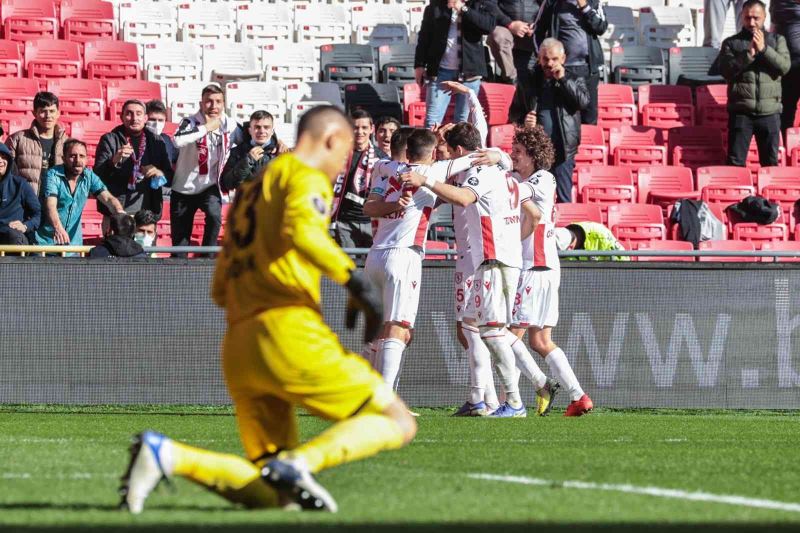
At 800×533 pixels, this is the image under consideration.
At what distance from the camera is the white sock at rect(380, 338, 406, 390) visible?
10.9 metres

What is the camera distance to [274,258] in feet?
17.2

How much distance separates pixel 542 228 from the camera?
11781 mm

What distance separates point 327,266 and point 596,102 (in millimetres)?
13165

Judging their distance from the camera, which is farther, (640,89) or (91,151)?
(640,89)

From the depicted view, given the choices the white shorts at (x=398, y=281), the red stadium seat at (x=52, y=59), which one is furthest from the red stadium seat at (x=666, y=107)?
the white shorts at (x=398, y=281)

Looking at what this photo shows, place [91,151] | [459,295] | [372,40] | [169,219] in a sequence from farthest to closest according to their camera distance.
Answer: [372,40] → [91,151] → [169,219] → [459,295]

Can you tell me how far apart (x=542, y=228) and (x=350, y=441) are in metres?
6.83

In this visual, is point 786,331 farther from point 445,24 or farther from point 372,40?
point 372,40

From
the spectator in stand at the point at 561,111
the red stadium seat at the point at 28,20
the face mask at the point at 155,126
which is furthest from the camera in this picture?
the red stadium seat at the point at 28,20

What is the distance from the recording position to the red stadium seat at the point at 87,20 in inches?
776

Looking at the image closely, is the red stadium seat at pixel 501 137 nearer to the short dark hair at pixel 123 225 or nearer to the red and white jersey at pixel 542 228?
the red and white jersey at pixel 542 228

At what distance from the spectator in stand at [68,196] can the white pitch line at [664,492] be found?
7436mm

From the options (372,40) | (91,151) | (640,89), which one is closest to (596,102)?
(640,89)

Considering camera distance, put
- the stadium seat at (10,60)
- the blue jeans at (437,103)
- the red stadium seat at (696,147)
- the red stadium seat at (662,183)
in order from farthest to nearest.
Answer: the red stadium seat at (696,147) < the stadium seat at (10,60) < the red stadium seat at (662,183) < the blue jeans at (437,103)
